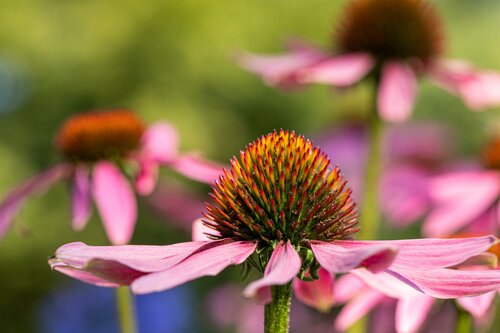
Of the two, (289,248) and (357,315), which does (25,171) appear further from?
(289,248)

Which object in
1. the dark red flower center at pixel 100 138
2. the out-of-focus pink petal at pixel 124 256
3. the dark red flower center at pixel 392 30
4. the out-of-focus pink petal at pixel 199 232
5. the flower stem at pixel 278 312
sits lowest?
the flower stem at pixel 278 312

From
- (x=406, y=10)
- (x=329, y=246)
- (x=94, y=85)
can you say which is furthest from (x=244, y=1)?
(x=329, y=246)

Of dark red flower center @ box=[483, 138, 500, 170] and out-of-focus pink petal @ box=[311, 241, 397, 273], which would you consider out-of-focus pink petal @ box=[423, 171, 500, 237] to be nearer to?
dark red flower center @ box=[483, 138, 500, 170]

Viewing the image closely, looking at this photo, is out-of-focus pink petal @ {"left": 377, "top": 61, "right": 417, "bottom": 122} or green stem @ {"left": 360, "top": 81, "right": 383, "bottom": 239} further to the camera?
out-of-focus pink petal @ {"left": 377, "top": 61, "right": 417, "bottom": 122}

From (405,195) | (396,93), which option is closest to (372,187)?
(396,93)

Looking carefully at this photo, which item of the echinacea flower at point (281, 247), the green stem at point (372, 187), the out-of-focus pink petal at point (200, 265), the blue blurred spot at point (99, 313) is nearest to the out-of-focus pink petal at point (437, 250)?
the echinacea flower at point (281, 247)

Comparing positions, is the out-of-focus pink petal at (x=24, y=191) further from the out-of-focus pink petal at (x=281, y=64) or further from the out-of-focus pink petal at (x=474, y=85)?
the out-of-focus pink petal at (x=474, y=85)

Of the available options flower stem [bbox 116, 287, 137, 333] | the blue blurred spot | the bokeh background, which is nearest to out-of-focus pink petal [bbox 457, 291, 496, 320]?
flower stem [bbox 116, 287, 137, 333]
